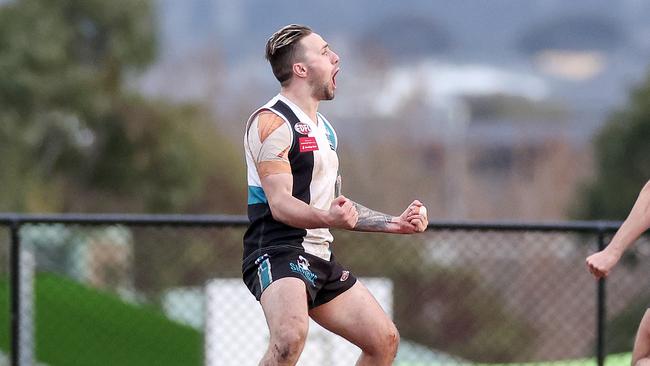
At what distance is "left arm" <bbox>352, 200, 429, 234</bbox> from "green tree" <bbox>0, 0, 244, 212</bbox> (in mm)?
22764

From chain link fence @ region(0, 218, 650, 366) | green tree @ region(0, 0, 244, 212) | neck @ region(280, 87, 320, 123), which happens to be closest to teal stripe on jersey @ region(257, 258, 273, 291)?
neck @ region(280, 87, 320, 123)

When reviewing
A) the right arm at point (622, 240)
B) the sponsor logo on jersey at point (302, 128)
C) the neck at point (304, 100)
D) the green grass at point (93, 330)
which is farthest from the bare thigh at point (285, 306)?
the green grass at point (93, 330)

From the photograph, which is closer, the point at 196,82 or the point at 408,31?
the point at 196,82

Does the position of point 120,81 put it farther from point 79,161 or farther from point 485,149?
point 485,149

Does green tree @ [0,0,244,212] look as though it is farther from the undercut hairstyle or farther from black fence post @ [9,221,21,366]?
the undercut hairstyle

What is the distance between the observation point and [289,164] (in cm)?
570

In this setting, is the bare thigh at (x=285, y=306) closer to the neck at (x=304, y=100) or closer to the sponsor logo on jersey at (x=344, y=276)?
the sponsor logo on jersey at (x=344, y=276)

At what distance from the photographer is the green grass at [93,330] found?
1006 cm

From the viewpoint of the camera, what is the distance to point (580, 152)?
59.6m

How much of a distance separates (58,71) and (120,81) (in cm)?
283

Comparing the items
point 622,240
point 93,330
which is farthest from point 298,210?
point 93,330

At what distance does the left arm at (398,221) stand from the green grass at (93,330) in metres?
4.50

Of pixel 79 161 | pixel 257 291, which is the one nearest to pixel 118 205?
pixel 79 161

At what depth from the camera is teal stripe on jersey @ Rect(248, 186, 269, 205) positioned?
5859 millimetres
